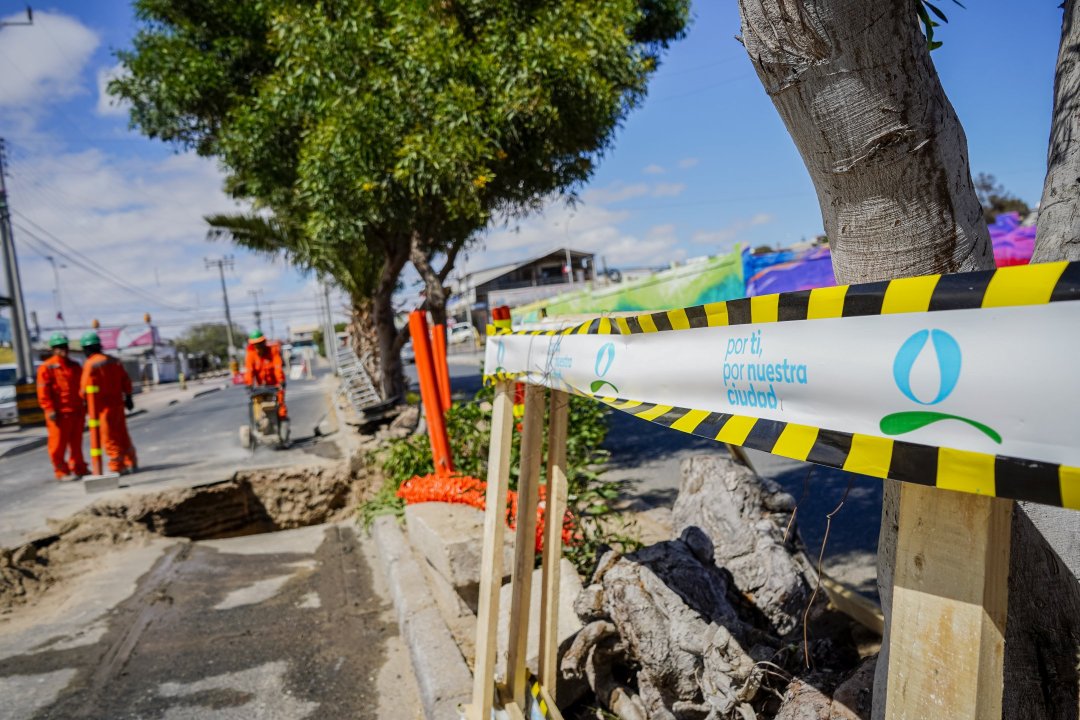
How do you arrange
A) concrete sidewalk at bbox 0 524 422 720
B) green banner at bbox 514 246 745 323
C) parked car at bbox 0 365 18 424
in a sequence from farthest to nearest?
parked car at bbox 0 365 18 424 → green banner at bbox 514 246 745 323 → concrete sidewalk at bbox 0 524 422 720

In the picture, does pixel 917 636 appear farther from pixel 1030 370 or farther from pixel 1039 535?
pixel 1039 535

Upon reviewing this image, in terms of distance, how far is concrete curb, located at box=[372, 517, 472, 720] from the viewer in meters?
3.51

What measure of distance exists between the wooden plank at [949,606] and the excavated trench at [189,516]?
262 inches

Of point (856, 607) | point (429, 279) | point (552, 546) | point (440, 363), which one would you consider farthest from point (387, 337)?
point (856, 607)

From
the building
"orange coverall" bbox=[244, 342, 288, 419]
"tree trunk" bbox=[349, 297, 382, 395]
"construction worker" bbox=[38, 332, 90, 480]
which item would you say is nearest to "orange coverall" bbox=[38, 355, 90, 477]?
"construction worker" bbox=[38, 332, 90, 480]

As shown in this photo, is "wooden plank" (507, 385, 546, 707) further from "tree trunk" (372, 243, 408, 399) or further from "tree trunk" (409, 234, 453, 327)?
"tree trunk" (372, 243, 408, 399)

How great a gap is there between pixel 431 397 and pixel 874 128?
5.44 metres

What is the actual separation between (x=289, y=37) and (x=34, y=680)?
770 centimetres

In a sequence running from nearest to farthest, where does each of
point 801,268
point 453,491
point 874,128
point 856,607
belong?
1. point 874,128
2. point 856,607
3. point 453,491
4. point 801,268

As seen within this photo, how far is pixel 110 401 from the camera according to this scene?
938cm

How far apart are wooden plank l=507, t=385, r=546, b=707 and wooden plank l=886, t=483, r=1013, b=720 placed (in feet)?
6.32

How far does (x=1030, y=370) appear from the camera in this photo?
39.8 inches

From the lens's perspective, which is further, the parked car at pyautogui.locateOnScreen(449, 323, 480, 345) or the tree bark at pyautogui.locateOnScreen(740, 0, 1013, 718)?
the parked car at pyautogui.locateOnScreen(449, 323, 480, 345)

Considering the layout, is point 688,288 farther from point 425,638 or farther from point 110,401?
point 110,401
